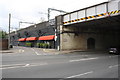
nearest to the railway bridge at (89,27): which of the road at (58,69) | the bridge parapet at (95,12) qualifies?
the bridge parapet at (95,12)

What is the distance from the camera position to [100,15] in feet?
62.1

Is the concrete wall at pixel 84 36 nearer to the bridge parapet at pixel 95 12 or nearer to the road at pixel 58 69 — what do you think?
the bridge parapet at pixel 95 12

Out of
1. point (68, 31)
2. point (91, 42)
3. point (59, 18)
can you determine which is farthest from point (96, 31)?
point (59, 18)

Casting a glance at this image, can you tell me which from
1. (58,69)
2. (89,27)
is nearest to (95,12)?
(89,27)

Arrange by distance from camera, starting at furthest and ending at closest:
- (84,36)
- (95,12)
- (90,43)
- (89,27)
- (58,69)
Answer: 1. (90,43)
2. (84,36)
3. (89,27)
4. (95,12)
5. (58,69)

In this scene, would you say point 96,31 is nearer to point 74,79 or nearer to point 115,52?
point 115,52

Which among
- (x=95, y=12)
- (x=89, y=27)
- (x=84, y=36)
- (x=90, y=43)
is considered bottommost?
(x=90, y=43)

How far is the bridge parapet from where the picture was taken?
1723cm

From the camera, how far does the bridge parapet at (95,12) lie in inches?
679

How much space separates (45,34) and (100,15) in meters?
19.0

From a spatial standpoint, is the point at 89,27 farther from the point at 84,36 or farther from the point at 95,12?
the point at 95,12

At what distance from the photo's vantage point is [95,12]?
19781 mm

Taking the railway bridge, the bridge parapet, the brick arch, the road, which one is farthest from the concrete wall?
the road

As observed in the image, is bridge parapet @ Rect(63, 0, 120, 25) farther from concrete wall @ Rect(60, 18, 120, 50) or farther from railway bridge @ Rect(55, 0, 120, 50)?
concrete wall @ Rect(60, 18, 120, 50)
